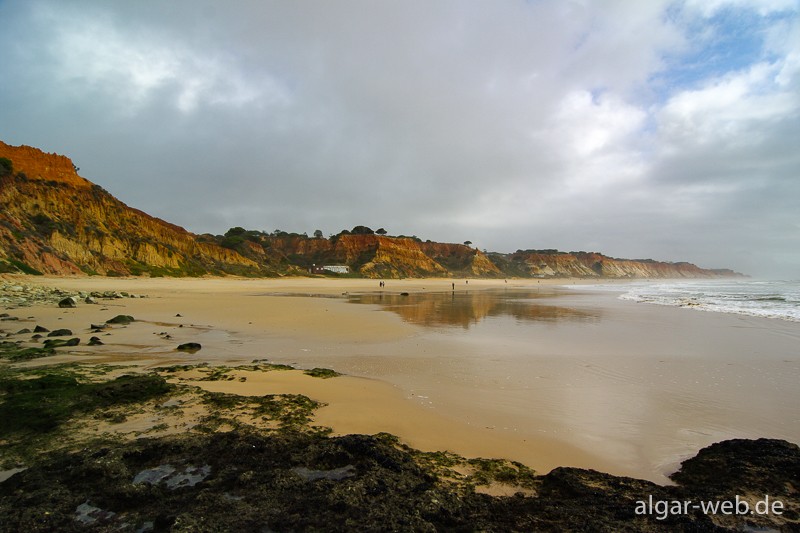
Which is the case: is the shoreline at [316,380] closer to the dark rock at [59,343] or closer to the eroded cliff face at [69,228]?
the dark rock at [59,343]

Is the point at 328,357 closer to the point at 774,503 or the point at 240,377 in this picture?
the point at 240,377

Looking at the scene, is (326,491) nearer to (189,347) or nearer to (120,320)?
(189,347)

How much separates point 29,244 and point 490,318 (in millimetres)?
38484

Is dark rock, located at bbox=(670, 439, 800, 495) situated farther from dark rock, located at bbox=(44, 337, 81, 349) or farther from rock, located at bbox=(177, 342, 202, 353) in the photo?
dark rock, located at bbox=(44, 337, 81, 349)

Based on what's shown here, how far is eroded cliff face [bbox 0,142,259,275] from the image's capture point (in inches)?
1259

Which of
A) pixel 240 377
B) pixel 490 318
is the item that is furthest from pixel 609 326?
pixel 240 377

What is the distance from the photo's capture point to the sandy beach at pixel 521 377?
4578 millimetres

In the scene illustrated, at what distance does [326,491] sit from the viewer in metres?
2.95

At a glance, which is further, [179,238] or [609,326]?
[179,238]

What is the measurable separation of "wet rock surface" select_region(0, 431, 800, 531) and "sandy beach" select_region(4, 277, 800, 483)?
678 mm

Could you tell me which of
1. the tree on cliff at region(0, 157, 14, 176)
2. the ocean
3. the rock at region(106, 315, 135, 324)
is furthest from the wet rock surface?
the tree on cliff at region(0, 157, 14, 176)

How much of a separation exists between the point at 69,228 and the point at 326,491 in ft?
158

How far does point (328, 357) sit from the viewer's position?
8875 millimetres

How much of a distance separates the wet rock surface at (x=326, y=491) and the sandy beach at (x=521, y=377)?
68 cm
